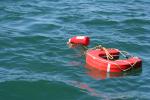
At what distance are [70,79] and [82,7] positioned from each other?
974cm

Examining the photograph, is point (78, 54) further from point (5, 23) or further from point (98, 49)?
point (5, 23)

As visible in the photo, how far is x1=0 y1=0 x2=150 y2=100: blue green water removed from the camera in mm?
13422

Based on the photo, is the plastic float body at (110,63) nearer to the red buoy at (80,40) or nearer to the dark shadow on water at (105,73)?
the dark shadow on water at (105,73)

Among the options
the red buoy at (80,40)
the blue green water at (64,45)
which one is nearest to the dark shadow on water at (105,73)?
the blue green water at (64,45)

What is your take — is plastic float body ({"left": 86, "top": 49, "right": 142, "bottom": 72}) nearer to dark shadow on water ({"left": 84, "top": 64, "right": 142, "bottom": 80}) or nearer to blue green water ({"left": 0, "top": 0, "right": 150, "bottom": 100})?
dark shadow on water ({"left": 84, "top": 64, "right": 142, "bottom": 80})

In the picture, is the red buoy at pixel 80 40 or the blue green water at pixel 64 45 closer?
the blue green water at pixel 64 45

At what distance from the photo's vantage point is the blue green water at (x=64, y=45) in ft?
44.0

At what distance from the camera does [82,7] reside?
23406 millimetres

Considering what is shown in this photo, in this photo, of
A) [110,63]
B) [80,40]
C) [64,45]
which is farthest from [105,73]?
[64,45]

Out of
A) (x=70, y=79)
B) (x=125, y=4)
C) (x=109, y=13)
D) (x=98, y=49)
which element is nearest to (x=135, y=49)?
(x=98, y=49)

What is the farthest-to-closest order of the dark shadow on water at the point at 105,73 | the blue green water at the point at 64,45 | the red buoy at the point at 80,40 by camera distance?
the red buoy at the point at 80,40, the dark shadow on water at the point at 105,73, the blue green water at the point at 64,45

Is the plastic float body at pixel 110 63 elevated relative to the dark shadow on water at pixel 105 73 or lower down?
elevated

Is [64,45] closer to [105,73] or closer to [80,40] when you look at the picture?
[80,40]

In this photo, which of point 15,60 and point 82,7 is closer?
point 15,60
